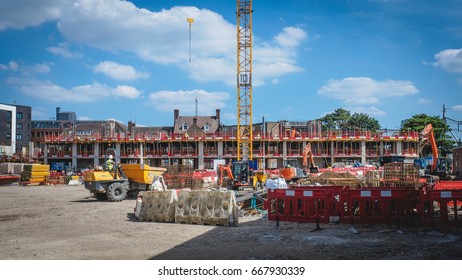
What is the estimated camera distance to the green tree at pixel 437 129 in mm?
65875

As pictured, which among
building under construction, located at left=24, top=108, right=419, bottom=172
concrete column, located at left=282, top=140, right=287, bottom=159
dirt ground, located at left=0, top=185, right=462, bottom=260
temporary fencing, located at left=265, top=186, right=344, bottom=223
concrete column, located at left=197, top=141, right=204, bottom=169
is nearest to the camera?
dirt ground, located at left=0, top=185, right=462, bottom=260

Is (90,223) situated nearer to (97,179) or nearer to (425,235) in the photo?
(97,179)

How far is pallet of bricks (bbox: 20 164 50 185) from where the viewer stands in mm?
44594

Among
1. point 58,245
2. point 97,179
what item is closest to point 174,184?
point 97,179

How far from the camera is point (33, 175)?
4469 cm

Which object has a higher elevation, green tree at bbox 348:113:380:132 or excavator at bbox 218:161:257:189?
green tree at bbox 348:113:380:132

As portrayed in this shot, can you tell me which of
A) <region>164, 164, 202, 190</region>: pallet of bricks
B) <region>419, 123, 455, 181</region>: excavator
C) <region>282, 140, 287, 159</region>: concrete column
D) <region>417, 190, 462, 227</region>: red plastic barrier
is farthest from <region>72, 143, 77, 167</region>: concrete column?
<region>417, 190, 462, 227</region>: red plastic barrier

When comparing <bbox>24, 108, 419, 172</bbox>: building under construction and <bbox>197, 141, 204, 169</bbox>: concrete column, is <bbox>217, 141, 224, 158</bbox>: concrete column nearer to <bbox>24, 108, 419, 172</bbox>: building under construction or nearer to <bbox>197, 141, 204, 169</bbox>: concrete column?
<bbox>24, 108, 419, 172</bbox>: building under construction

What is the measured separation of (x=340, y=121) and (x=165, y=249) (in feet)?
→ 277

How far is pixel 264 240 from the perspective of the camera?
36.7ft

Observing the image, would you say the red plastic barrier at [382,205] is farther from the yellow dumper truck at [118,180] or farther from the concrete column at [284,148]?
the concrete column at [284,148]

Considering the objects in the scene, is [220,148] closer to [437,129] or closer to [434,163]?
[437,129]

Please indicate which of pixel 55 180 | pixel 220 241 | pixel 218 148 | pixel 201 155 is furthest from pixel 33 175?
pixel 220 241

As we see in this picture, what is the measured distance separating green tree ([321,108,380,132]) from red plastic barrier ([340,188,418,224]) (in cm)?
7825
